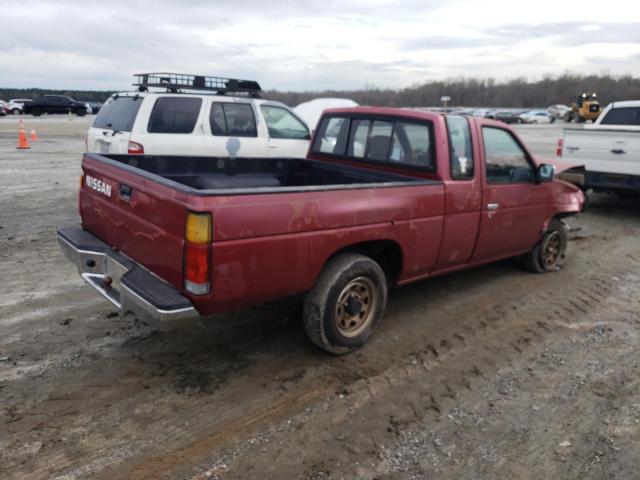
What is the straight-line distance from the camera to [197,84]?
369 inches

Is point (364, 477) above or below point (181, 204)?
below

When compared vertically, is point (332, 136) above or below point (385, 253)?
above

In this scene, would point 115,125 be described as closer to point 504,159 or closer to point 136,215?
point 136,215

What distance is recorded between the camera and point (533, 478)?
9.55ft

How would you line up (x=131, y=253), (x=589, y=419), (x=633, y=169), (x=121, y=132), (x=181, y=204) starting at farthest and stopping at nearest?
1. (x=633, y=169)
2. (x=121, y=132)
3. (x=131, y=253)
4. (x=589, y=419)
5. (x=181, y=204)

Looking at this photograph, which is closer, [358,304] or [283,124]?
[358,304]

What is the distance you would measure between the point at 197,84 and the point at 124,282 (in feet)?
21.7

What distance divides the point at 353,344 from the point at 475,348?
1.03 meters

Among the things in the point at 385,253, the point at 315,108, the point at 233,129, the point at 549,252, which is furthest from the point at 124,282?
the point at 315,108

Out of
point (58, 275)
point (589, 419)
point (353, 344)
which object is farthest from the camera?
point (58, 275)

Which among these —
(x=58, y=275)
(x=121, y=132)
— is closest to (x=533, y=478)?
(x=58, y=275)

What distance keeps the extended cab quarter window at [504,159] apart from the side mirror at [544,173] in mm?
82

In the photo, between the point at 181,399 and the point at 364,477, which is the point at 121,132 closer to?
the point at 181,399

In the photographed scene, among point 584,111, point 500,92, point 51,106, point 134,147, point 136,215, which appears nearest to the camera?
point 136,215
